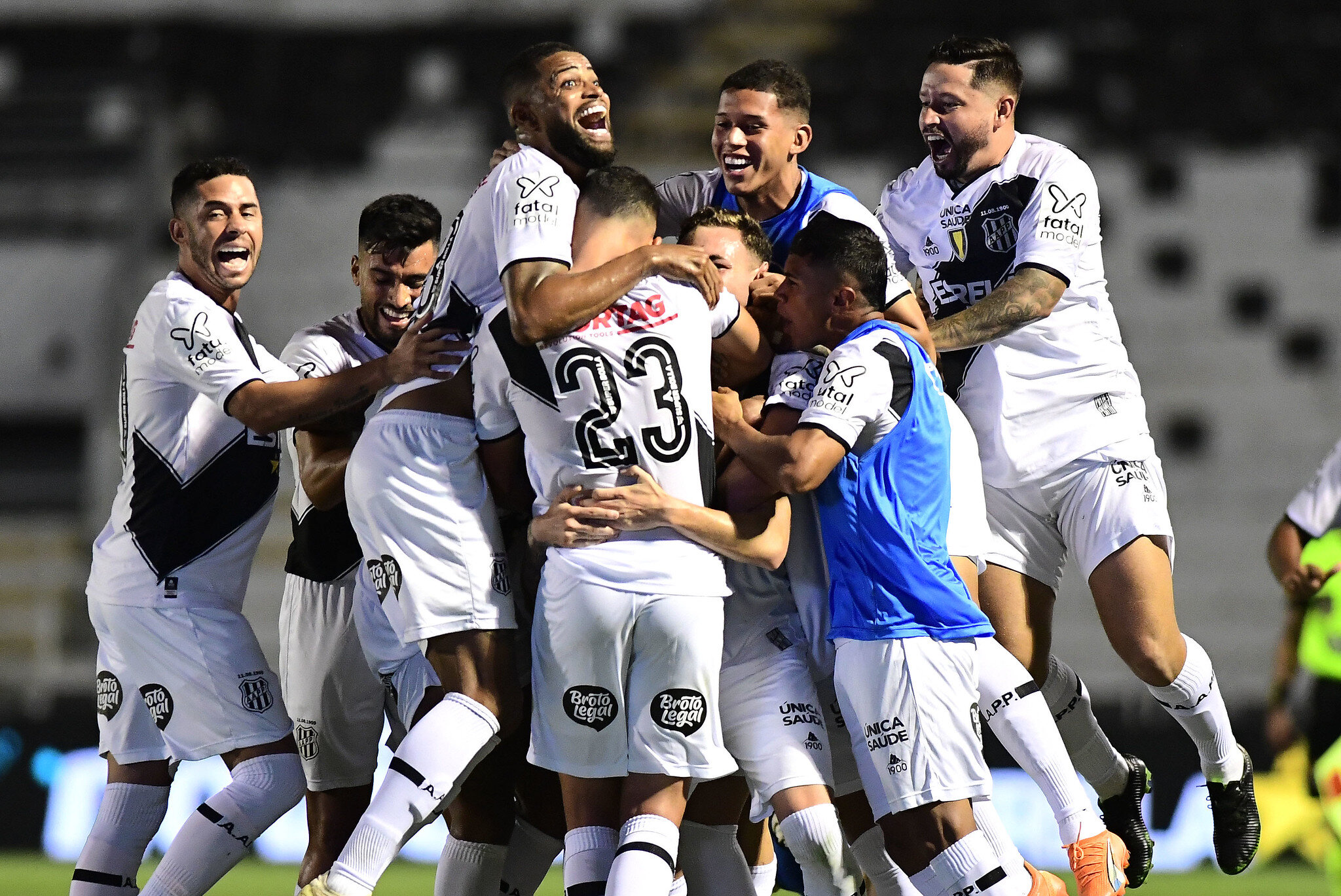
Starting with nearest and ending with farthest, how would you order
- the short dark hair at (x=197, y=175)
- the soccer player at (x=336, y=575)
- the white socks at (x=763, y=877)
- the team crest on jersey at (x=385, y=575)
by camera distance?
1. the team crest on jersey at (x=385, y=575)
2. the white socks at (x=763, y=877)
3. the short dark hair at (x=197, y=175)
4. the soccer player at (x=336, y=575)

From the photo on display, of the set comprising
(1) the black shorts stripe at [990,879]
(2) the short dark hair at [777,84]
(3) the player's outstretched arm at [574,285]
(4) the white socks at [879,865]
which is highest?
(2) the short dark hair at [777,84]

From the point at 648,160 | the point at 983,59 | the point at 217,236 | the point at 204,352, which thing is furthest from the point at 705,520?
the point at 648,160

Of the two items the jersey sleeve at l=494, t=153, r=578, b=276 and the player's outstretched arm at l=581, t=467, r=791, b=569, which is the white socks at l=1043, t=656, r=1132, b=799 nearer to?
the player's outstretched arm at l=581, t=467, r=791, b=569

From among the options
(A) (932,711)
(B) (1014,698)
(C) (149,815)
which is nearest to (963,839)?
(A) (932,711)

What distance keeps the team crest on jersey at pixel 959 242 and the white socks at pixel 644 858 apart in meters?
2.36

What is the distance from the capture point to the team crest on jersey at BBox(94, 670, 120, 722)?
16.2 ft

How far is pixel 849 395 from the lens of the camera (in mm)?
4207

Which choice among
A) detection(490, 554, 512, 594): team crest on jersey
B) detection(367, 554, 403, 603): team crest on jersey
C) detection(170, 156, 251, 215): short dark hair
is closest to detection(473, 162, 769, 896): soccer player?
detection(490, 554, 512, 594): team crest on jersey

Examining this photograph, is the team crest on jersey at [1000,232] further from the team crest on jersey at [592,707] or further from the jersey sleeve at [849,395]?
the team crest on jersey at [592,707]

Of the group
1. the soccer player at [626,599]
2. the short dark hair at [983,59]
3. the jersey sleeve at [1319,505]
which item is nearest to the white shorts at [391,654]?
the soccer player at [626,599]

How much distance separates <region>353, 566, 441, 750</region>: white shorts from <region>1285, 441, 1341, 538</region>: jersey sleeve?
12.2 feet

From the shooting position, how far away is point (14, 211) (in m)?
16.2

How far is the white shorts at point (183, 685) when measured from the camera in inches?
187

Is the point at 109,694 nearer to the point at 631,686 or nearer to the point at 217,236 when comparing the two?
the point at 217,236
